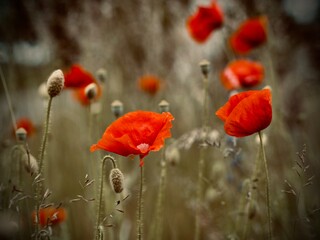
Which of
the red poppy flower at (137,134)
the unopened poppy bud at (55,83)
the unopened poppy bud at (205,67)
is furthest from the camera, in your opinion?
the unopened poppy bud at (205,67)

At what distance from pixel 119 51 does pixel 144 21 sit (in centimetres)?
42

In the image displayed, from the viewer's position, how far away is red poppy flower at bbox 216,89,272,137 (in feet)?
3.50

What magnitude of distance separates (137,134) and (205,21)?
1.50 metres

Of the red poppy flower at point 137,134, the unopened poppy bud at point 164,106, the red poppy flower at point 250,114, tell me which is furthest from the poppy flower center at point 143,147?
the unopened poppy bud at point 164,106

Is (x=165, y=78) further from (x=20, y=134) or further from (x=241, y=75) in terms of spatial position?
A: (x=20, y=134)

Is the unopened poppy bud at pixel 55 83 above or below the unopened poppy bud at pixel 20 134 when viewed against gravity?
above

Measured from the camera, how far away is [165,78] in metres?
3.24

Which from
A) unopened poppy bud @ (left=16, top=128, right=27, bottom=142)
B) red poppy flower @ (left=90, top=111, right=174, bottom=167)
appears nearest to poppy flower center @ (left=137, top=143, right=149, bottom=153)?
red poppy flower @ (left=90, top=111, right=174, bottom=167)

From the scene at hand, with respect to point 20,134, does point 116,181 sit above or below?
below

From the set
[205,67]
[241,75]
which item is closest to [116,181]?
[205,67]

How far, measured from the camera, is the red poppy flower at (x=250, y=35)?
2287 mm

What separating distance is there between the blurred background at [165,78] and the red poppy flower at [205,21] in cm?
19

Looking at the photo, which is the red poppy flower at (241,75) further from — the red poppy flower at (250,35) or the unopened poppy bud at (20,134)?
the unopened poppy bud at (20,134)

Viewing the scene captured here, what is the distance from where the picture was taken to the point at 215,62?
3301mm
